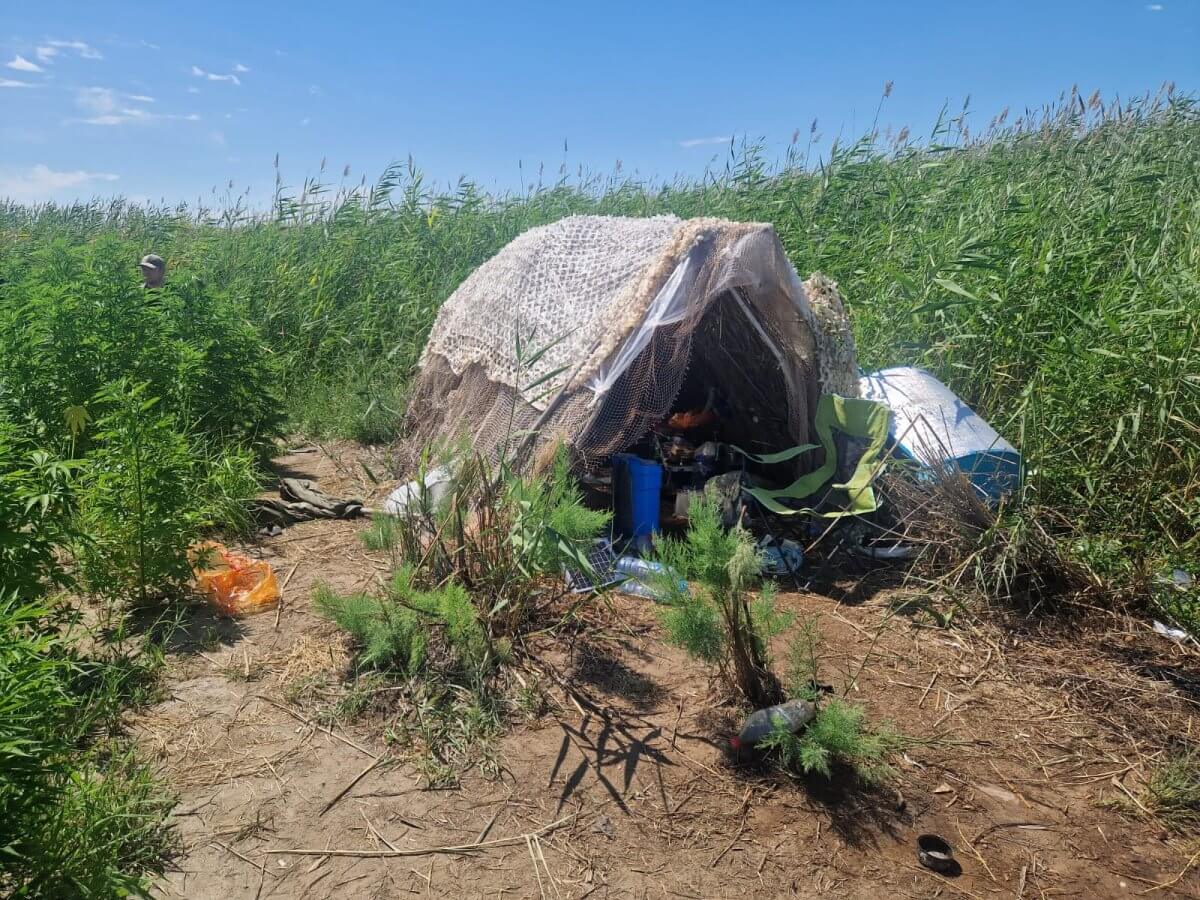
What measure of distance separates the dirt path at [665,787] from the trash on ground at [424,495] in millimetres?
667

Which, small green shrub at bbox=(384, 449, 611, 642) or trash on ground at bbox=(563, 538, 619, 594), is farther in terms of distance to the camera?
trash on ground at bbox=(563, 538, 619, 594)

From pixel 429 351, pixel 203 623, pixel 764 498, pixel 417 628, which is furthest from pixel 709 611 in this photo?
pixel 429 351

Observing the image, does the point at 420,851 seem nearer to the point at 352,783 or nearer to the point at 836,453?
the point at 352,783

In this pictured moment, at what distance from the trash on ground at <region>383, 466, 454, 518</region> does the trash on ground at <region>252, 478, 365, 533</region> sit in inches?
21.7

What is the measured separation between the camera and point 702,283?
4.07 metres

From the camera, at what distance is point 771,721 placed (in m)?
2.79

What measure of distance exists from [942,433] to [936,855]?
2461 mm

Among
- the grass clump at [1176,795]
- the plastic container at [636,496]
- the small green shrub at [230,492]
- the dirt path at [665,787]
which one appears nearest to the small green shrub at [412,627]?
the dirt path at [665,787]

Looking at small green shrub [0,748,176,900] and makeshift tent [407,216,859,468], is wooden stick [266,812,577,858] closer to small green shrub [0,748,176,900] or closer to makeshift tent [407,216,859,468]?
small green shrub [0,748,176,900]

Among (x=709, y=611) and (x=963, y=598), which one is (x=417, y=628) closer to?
(x=709, y=611)

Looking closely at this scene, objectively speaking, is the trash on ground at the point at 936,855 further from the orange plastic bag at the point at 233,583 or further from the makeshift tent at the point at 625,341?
the orange plastic bag at the point at 233,583

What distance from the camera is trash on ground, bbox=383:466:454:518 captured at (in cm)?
359

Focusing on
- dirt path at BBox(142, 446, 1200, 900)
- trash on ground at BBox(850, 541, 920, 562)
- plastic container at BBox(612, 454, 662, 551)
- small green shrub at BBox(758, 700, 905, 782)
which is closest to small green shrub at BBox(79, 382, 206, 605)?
dirt path at BBox(142, 446, 1200, 900)

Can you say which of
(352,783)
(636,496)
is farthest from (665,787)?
(636,496)
